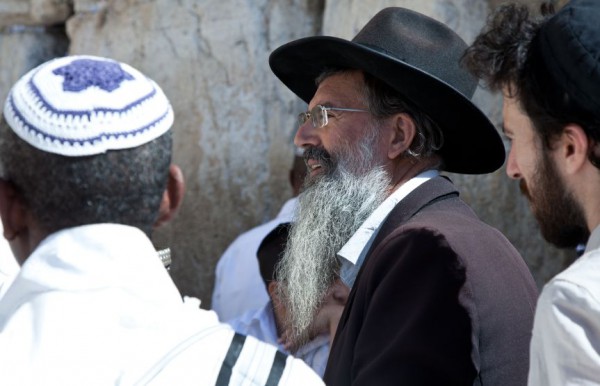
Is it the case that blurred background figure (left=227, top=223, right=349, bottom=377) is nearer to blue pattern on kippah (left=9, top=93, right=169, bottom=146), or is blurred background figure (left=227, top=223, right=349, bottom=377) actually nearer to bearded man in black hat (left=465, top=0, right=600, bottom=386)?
bearded man in black hat (left=465, top=0, right=600, bottom=386)

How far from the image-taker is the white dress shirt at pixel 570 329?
1.43 meters

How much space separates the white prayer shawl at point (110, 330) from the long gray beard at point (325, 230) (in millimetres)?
1078

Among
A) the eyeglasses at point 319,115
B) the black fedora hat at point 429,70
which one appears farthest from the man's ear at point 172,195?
the eyeglasses at point 319,115

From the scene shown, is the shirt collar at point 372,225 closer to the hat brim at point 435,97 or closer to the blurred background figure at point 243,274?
the hat brim at point 435,97

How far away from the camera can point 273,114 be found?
4.41 meters

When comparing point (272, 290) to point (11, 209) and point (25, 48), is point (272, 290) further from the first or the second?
point (25, 48)

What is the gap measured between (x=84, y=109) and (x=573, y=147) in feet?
2.73

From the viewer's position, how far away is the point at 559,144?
5.45 ft

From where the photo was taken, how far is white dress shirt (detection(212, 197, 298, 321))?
13.2 feet

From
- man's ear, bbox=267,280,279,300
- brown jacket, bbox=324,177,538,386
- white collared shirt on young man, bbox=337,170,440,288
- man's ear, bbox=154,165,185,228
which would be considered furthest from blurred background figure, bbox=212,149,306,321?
man's ear, bbox=154,165,185,228

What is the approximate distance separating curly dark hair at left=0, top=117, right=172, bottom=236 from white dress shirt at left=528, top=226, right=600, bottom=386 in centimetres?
67

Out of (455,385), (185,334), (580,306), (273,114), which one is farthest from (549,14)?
(273,114)

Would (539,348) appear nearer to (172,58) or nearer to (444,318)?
(444,318)

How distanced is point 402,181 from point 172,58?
2231 mm
